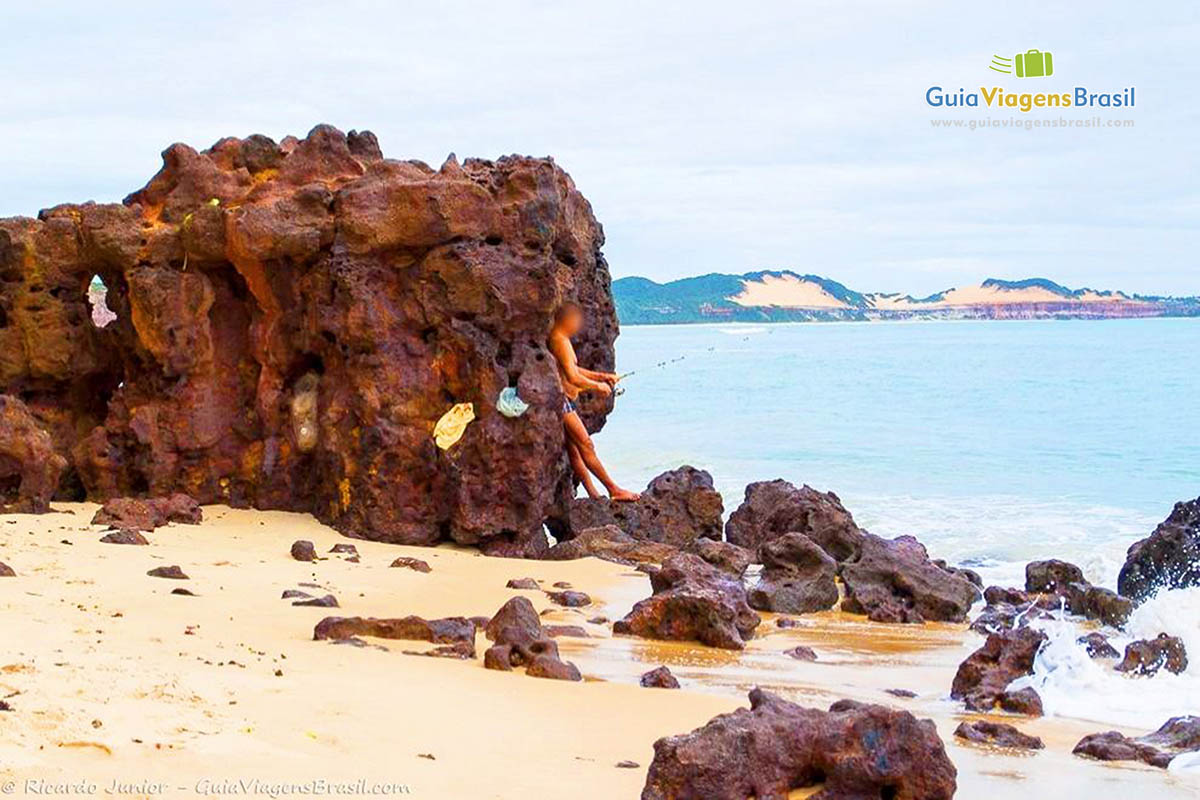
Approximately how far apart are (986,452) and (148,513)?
65.1 feet

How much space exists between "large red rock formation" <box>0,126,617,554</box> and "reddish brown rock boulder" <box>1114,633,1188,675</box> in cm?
513

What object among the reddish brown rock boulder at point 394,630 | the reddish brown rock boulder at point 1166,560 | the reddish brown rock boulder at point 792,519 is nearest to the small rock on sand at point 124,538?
the reddish brown rock boulder at point 394,630

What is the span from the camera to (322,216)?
40.1 ft

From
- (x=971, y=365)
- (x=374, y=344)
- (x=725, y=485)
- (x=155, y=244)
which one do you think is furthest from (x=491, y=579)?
(x=971, y=365)

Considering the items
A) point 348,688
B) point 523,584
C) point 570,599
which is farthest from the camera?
point 523,584

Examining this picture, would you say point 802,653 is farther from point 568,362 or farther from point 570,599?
point 568,362

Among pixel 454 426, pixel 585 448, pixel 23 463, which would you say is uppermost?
pixel 454 426

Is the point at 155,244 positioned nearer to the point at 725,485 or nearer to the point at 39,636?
the point at 39,636

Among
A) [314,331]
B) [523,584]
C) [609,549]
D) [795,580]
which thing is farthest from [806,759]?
[314,331]

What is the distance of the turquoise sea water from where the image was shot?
61.1ft

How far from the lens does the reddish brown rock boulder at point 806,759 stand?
4.70 meters

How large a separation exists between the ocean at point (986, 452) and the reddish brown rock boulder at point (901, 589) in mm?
843

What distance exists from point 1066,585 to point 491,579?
4530 mm

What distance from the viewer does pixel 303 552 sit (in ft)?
34.8
